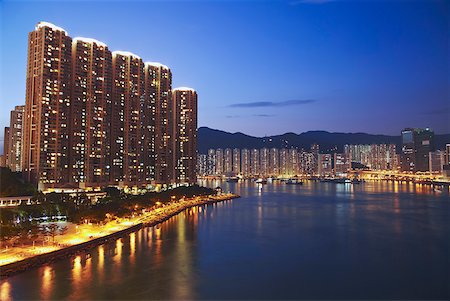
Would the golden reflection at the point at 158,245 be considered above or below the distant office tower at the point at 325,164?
below

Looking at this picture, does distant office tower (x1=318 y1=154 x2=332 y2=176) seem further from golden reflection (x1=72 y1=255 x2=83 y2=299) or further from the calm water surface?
golden reflection (x1=72 y1=255 x2=83 y2=299)

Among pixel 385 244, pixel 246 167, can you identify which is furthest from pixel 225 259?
pixel 246 167

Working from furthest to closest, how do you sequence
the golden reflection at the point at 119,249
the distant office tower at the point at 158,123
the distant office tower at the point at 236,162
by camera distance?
the distant office tower at the point at 236,162 < the distant office tower at the point at 158,123 < the golden reflection at the point at 119,249

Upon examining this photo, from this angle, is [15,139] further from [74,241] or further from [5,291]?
[5,291]

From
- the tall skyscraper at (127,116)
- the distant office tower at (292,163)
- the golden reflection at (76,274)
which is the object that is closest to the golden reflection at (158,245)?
the golden reflection at (76,274)

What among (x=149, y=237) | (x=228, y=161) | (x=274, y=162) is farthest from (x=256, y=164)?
(x=149, y=237)

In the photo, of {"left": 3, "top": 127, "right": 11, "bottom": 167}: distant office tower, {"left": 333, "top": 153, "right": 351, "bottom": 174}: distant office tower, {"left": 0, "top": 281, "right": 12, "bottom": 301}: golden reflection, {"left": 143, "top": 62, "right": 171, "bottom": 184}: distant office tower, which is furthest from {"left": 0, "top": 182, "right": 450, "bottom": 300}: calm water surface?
{"left": 333, "top": 153, "right": 351, "bottom": 174}: distant office tower

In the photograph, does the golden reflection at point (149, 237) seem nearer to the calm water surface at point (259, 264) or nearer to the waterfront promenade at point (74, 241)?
the calm water surface at point (259, 264)
